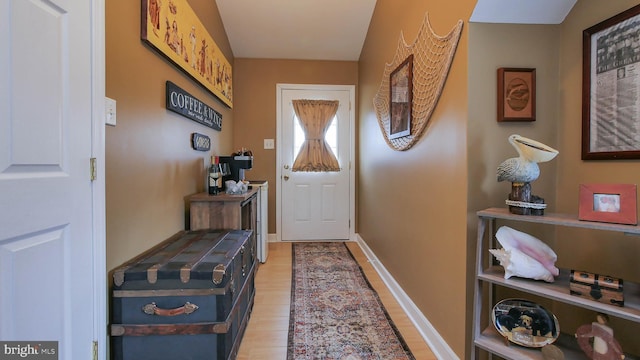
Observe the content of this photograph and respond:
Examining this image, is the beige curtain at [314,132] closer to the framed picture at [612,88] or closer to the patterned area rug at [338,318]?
the patterned area rug at [338,318]

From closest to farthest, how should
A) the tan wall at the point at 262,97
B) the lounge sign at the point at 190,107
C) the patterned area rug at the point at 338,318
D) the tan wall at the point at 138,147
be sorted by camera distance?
the tan wall at the point at 138,147 < the patterned area rug at the point at 338,318 < the lounge sign at the point at 190,107 < the tan wall at the point at 262,97

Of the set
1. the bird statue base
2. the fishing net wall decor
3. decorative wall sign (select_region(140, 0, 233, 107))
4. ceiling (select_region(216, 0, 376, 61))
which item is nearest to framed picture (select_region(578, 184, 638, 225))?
the bird statue base

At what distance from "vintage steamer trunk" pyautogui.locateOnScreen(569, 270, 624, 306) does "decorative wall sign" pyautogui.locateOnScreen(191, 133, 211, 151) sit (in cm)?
237

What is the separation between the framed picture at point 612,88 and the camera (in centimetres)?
106

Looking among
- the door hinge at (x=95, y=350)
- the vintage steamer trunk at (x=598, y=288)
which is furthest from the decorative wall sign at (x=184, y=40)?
the vintage steamer trunk at (x=598, y=288)

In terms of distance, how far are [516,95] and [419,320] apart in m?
1.41

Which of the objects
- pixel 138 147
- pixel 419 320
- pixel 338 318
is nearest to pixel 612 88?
pixel 419 320

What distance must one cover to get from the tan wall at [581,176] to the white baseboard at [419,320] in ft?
1.88

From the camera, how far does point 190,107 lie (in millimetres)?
2186

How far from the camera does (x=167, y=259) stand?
141cm

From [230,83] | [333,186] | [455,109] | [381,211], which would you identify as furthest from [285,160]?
[455,109]

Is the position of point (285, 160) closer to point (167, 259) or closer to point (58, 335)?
point (167, 259)

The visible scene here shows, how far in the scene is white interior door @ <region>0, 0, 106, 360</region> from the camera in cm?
85

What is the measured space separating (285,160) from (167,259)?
8.87ft
